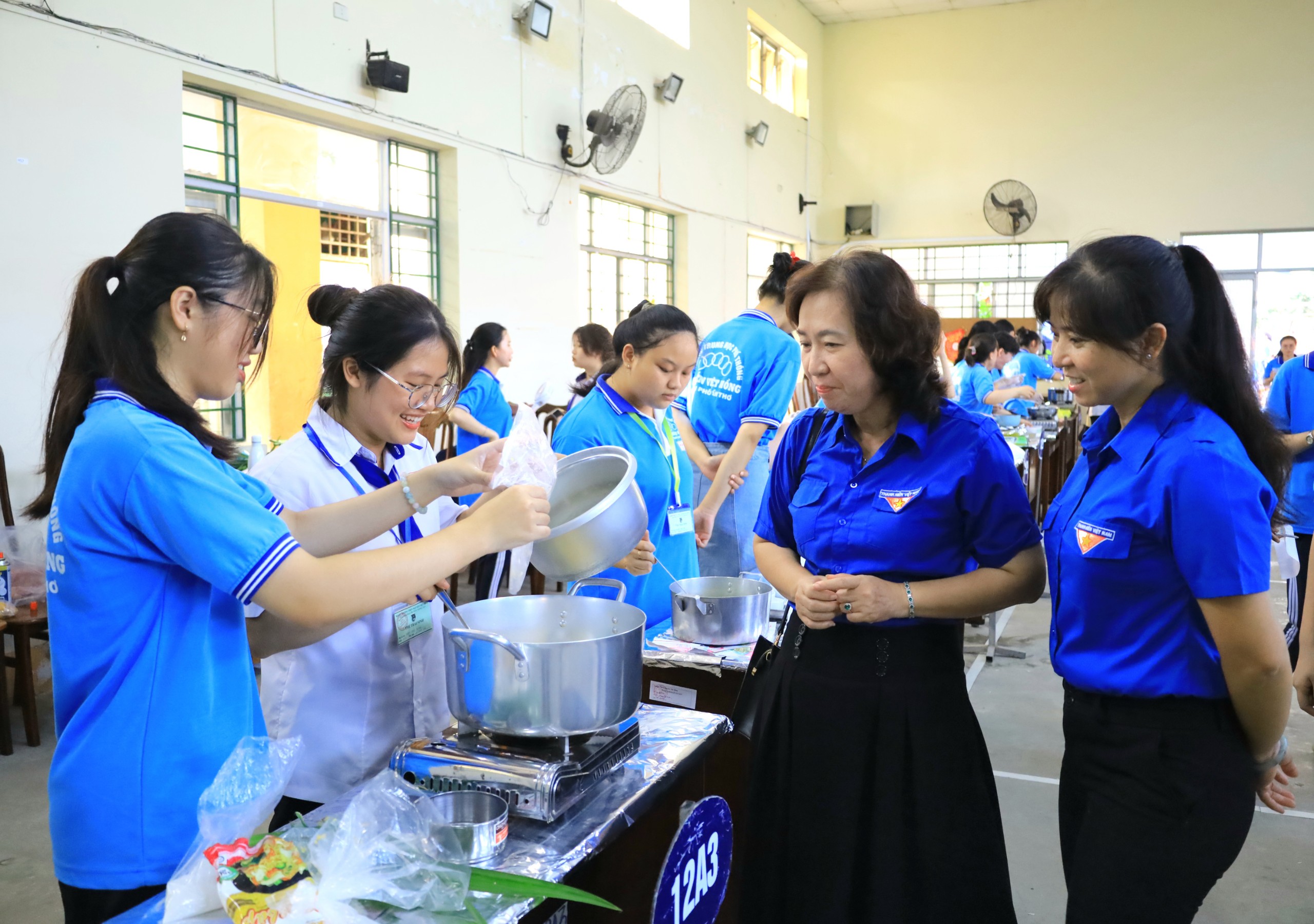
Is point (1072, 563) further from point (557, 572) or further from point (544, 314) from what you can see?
point (544, 314)

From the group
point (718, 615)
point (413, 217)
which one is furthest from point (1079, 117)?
point (718, 615)

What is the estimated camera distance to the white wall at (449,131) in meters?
4.12

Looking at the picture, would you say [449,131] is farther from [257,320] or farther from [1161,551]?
[1161,551]

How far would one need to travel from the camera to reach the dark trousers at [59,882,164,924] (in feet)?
3.77

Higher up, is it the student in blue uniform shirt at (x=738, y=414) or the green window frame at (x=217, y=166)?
the green window frame at (x=217, y=166)

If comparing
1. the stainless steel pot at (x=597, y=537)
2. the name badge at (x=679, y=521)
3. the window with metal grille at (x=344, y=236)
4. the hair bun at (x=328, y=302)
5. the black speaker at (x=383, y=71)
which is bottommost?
the name badge at (x=679, y=521)

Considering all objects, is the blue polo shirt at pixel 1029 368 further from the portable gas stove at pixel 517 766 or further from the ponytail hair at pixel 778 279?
the portable gas stove at pixel 517 766

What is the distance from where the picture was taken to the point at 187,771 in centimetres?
116

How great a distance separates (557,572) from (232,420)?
4375 millimetres

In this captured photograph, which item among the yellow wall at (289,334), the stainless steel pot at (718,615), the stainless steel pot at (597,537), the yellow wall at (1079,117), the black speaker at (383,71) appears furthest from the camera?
the yellow wall at (1079,117)

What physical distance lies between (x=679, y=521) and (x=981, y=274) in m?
12.1

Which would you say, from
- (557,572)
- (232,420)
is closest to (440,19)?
(232,420)

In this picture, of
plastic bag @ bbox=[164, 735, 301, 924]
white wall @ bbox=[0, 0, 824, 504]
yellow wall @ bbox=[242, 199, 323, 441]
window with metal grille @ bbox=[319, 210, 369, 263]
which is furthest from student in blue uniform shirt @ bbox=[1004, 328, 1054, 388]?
plastic bag @ bbox=[164, 735, 301, 924]

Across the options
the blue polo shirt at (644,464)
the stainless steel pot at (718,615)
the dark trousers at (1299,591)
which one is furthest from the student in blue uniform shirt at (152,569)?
the dark trousers at (1299,591)
